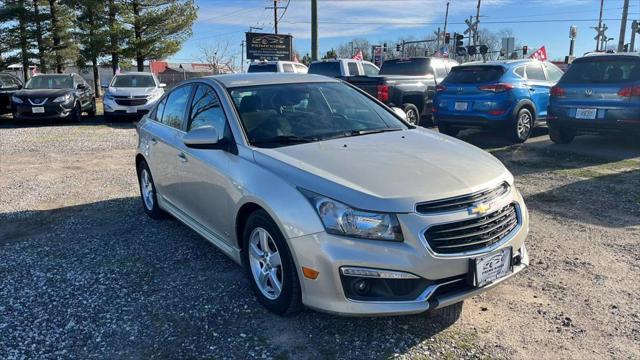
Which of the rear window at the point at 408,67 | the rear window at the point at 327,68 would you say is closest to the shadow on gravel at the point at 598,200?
the rear window at the point at 408,67

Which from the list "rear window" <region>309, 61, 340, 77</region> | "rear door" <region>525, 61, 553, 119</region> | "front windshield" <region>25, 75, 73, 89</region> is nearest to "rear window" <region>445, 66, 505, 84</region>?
"rear door" <region>525, 61, 553, 119</region>

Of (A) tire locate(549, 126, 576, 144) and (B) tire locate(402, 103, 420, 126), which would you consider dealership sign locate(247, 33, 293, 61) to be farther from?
(A) tire locate(549, 126, 576, 144)

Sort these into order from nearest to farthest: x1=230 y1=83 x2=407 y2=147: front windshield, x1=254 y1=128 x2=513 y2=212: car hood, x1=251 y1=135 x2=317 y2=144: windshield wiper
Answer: x1=254 y1=128 x2=513 y2=212: car hood < x1=251 y1=135 x2=317 y2=144: windshield wiper < x1=230 y1=83 x2=407 y2=147: front windshield

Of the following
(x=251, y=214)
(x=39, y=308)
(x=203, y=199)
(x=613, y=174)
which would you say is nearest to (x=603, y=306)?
(x=251, y=214)

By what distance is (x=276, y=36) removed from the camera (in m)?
37.3

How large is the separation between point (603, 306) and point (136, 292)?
3.44 meters

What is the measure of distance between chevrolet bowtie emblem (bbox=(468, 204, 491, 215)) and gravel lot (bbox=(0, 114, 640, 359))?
803mm

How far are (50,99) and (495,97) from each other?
12302 millimetres

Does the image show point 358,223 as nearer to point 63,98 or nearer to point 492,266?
point 492,266

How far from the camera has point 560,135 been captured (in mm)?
9742

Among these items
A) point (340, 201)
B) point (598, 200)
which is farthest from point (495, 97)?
point (340, 201)

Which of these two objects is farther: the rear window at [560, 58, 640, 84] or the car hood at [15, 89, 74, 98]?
the car hood at [15, 89, 74, 98]

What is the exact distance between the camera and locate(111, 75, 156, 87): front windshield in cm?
1600

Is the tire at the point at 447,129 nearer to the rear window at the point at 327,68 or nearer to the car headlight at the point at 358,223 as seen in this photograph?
the rear window at the point at 327,68
